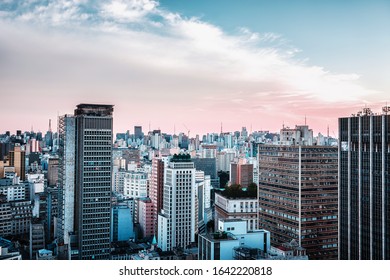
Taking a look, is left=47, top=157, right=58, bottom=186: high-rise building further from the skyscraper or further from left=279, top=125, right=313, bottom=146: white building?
left=279, top=125, right=313, bottom=146: white building

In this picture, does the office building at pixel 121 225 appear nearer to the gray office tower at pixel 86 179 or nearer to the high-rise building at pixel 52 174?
the gray office tower at pixel 86 179

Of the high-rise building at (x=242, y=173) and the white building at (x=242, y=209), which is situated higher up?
the high-rise building at (x=242, y=173)

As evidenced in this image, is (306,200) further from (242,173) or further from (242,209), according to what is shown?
(242,173)

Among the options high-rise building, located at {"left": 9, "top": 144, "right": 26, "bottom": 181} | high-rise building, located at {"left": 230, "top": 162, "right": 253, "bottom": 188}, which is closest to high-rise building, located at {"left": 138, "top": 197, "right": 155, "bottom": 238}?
high-rise building, located at {"left": 9, "top": 144, "right": 26, "bottom": 181}

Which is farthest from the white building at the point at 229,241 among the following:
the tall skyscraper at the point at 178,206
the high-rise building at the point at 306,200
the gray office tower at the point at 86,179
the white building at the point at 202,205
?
the white building at the point at 202,205

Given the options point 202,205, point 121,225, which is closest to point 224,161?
point 202,205
